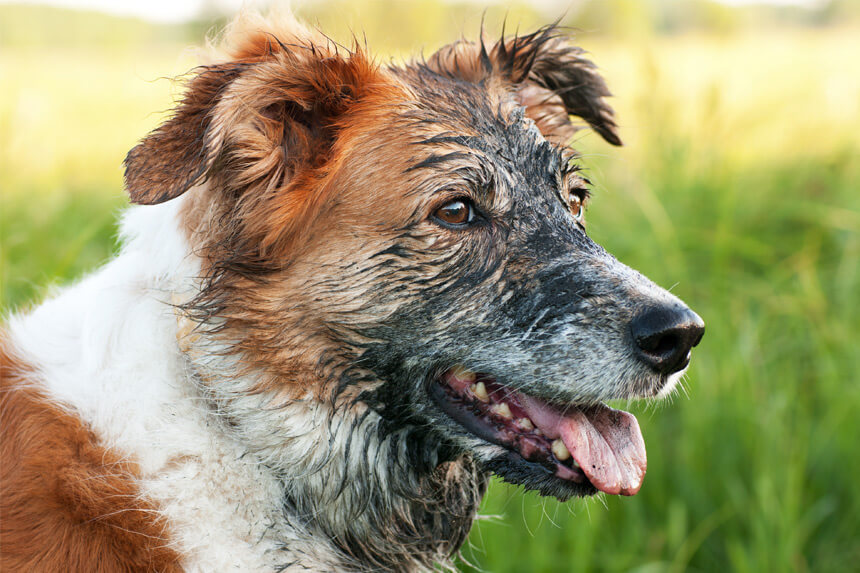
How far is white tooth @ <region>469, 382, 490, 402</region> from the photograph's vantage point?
2.46 metres

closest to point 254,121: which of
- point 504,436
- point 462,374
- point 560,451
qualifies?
point 462,374

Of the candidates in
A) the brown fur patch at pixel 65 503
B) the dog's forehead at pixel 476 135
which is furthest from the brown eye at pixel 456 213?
the brown fur patch at pixel 65 503

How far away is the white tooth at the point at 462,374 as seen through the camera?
95.7 inches

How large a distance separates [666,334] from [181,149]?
1509mm

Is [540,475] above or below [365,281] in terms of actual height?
below

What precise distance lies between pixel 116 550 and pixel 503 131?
1761 millimetres

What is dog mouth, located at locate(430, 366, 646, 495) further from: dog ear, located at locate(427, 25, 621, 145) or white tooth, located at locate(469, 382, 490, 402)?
dog ear, located at locate(427, 25, 621, 145)

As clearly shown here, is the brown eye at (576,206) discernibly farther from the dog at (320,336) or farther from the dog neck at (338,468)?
the dog neck at (338,468)

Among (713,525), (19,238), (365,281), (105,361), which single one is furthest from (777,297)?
(19,238)

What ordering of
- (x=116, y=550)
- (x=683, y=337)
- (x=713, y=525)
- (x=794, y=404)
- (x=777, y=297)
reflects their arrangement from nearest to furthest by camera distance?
(x=116, y=550)
(x=683, y=337)
(x=713, y=525)
(x=794, y=404)
(x=777, y=297)

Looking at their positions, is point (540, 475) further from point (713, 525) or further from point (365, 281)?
point (713, 525)

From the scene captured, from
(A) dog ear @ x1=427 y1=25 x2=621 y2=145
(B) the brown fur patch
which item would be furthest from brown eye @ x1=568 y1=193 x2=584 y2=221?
(B) the brown fur patch

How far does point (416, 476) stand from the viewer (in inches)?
103

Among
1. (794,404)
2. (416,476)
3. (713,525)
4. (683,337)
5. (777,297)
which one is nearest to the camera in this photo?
(683,337)
